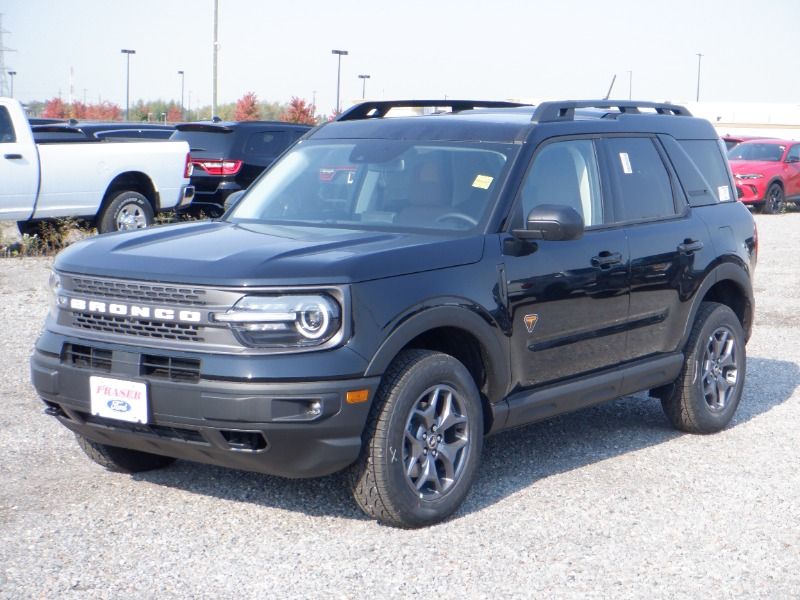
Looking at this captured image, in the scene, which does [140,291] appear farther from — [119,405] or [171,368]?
[119,405]

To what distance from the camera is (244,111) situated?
6400cm

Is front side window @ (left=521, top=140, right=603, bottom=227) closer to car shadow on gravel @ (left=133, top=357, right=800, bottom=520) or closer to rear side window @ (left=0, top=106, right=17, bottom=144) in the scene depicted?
car shadow on gravel @ (left=133, top=357, right=800, bottom=520)

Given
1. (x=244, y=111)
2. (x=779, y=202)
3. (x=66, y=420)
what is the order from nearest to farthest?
(x=66, y=420)
(x=779, y=202)
(x=244, y=111)

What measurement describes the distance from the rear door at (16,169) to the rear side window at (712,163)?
9.64 m

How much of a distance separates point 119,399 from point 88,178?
11002 mm

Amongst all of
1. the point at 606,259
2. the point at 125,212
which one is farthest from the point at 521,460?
the point at 125,212

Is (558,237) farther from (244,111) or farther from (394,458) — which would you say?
(244,111)

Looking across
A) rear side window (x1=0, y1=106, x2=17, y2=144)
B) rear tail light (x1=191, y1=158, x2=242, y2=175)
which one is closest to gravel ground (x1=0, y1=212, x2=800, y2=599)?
rear side window (x1=0, y1=106, x2=17, y2=144)

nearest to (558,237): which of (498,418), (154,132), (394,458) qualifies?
(498,418)

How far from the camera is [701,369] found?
23.5 ft

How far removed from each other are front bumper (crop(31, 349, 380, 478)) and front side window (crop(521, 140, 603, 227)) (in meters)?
1.64

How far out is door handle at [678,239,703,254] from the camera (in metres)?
6.91

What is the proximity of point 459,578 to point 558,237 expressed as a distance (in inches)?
70.7

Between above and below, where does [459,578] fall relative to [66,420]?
below
